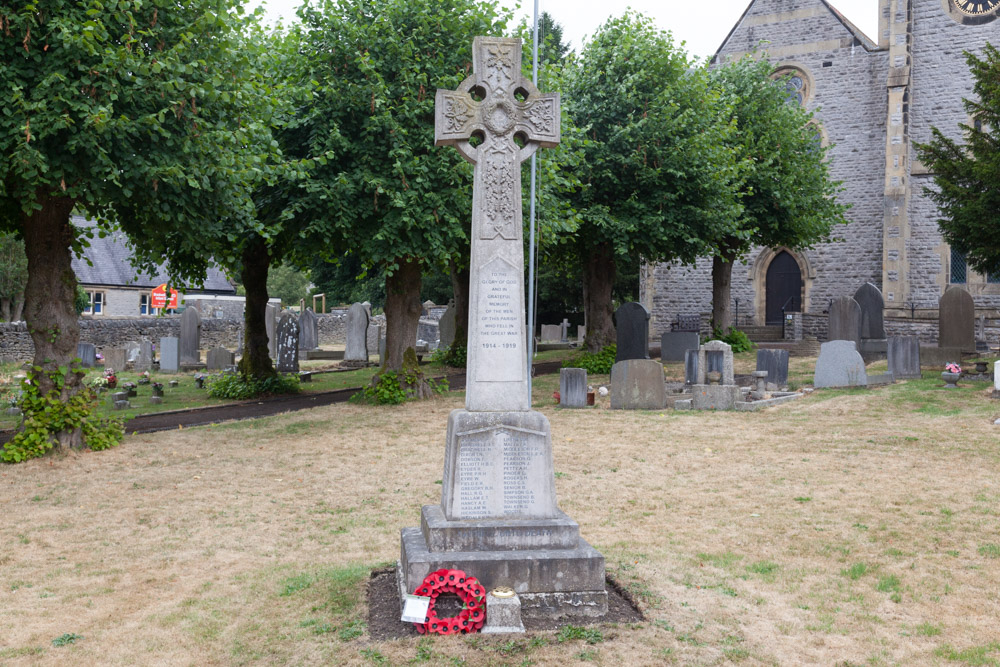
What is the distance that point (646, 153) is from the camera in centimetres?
1988

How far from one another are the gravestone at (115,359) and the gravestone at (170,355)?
1.28 m

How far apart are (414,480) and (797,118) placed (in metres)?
22.3

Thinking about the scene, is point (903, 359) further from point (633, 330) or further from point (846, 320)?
point (633, 330)

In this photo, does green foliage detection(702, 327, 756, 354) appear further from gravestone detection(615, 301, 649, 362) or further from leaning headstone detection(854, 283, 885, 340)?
gravestone detection(615, 301, 649, 362)

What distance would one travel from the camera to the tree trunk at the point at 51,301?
1037 centimetres

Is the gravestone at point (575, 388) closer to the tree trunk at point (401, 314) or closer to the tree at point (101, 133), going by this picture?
the tree trunk at point (401, 314)

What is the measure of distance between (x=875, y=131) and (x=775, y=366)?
17.8 metres

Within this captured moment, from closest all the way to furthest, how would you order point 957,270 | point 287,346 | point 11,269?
point 287,346 < point 957,270 < point 11,269

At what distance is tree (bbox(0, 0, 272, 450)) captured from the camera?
8906 millimetres

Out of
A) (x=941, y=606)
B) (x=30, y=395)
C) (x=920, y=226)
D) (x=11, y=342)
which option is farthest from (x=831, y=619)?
(x=920, y=226)

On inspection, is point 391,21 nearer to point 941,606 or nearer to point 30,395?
point 30,395

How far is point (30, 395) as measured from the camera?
10.3 m

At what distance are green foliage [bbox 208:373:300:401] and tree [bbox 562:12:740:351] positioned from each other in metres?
7.85

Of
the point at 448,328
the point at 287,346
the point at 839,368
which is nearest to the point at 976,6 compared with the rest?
the point at 839,368
